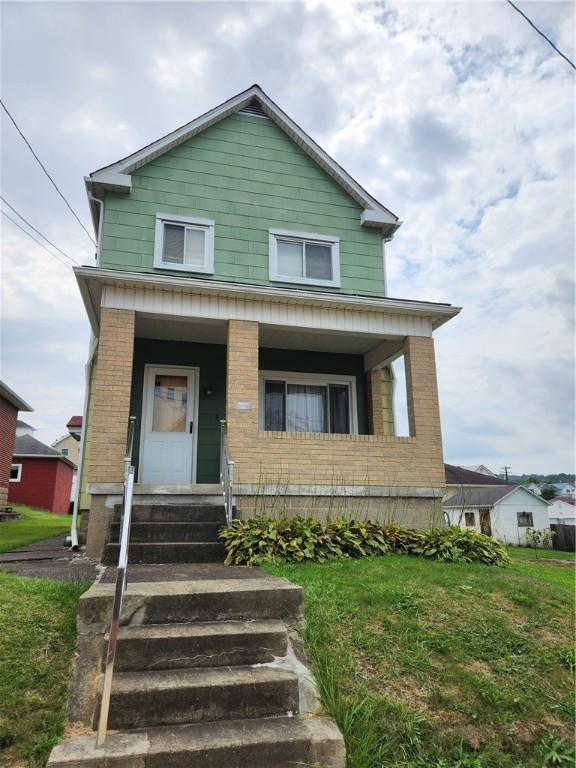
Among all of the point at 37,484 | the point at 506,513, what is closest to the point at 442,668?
the point at 37,484

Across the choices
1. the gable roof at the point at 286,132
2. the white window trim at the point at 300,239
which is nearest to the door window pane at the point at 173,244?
the gable roof at the point at 286,132

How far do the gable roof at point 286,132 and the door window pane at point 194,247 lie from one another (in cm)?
170

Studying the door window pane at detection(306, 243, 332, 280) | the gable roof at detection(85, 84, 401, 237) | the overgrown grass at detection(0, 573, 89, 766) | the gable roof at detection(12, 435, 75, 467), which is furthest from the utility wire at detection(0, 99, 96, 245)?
the gable roof at detection(12, 435, 75, 467)

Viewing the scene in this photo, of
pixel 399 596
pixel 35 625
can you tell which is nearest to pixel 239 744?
pixel 35 625

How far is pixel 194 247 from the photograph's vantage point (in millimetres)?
9852

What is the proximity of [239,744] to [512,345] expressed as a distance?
13.8 metres

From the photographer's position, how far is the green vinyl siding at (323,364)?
10.4m

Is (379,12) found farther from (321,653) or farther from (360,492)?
(321,653)

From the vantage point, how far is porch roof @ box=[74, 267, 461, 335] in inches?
306

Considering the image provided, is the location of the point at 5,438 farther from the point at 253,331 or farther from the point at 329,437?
the point at 329,437

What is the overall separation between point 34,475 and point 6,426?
10.5 m

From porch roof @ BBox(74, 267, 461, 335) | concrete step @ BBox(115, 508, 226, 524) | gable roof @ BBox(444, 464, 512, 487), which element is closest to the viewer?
concrete step @ BBox(115, 508, 226, 524)

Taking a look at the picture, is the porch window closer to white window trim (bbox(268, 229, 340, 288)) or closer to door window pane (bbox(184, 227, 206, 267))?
white window trim (bbox(268, 229, 340, 288))

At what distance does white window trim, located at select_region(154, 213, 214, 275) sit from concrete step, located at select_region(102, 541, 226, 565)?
17.9ft
